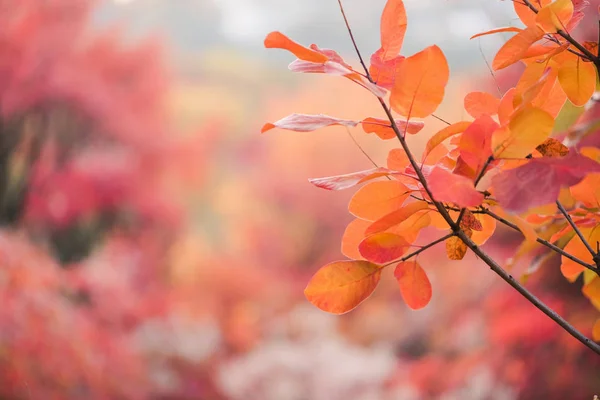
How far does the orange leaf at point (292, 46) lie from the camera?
0.20 meters

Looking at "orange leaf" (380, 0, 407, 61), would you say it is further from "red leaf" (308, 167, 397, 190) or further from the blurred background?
the blurred background

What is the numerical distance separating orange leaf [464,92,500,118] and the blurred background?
1433 mm

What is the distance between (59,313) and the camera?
5.07 ft

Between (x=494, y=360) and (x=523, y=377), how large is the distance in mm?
95

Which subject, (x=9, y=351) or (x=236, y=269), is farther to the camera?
(x=236, y=269)

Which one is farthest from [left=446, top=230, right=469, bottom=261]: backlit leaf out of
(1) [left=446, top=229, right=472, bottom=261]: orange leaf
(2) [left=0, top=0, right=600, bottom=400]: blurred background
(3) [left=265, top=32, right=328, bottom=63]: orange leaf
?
(2) [left=0, top=0, right=600, bottom=400]: blurred background

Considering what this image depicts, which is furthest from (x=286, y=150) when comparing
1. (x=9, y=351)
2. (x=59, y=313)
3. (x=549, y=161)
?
(x=549, y=161)

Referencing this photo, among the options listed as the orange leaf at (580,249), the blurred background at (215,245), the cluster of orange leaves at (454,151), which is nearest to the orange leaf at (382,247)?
the cluster of orange leaves at (454,151)

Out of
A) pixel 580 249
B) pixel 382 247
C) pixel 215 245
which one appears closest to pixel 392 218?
pixel 382 247

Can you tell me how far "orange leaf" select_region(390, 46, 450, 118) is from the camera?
208 mm

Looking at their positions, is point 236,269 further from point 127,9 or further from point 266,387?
point 127,9

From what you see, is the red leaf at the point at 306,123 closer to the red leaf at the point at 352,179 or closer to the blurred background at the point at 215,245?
the red leaf at the point at 352,179

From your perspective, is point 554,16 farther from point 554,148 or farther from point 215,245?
point 215,245

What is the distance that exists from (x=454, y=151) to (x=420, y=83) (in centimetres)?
7
